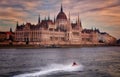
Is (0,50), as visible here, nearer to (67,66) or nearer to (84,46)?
(67,66)

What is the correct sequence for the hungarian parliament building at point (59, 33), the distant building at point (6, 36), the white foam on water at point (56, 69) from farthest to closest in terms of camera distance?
the hungarian parliament building at point (59, 33) < the distant building at point (6, 36) < the white foam on water at point (56, 69)

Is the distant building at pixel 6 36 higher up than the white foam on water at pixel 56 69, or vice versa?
the distant building at pixel 6 36

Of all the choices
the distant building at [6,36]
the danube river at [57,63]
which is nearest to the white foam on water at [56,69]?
the danube river at [57,63]

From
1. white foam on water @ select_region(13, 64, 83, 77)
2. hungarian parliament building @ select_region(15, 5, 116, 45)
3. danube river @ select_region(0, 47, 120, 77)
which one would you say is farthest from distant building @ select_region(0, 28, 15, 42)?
white foam on water @ select_region(13, 64, 83, 77)

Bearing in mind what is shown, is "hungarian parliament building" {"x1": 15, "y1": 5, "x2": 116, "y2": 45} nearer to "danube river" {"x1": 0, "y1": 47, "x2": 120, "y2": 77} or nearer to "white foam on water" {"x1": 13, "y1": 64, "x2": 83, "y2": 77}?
"danube river" {"x1": 0, "y1": 47, "x2": 120, "y2": 77}

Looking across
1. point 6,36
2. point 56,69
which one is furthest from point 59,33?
point 6,36

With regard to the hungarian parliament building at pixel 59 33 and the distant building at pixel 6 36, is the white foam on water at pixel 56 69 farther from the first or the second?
the distant building at pixel 6 36
